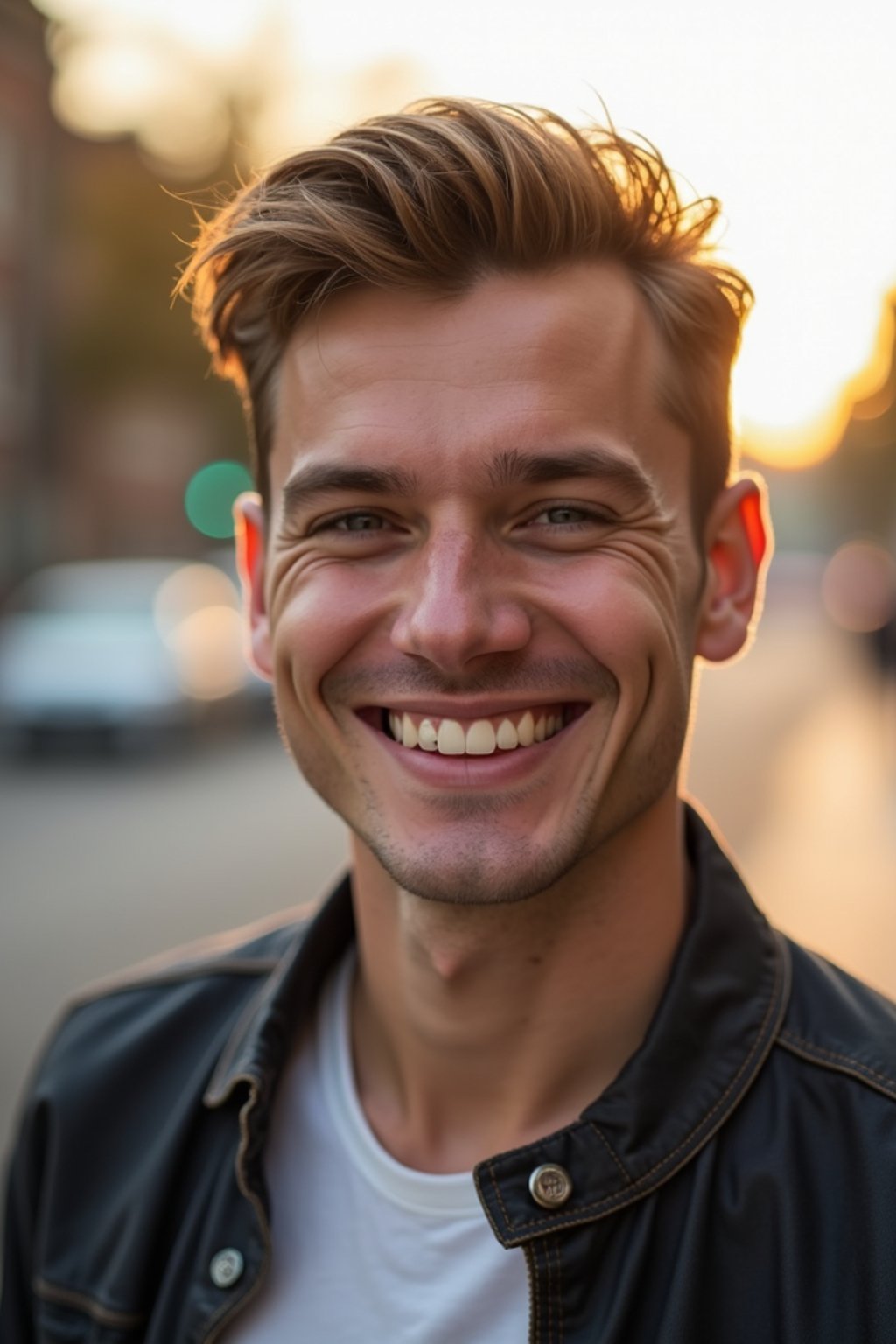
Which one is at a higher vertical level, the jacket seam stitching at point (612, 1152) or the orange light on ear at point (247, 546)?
the orange light on ear at point (247, 546)

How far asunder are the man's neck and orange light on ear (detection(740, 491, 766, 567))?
1.64ft

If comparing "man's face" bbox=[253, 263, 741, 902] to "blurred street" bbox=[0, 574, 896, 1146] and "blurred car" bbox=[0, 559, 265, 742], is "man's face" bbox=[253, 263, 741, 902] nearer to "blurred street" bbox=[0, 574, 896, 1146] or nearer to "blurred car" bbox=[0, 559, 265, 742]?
"blurred street" bbox=[0, 574, 896, 1146]

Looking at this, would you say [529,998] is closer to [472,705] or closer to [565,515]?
[472,705]

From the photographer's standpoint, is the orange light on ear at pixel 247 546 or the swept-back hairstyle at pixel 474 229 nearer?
the swept-back hairstyle at pixel 474 229

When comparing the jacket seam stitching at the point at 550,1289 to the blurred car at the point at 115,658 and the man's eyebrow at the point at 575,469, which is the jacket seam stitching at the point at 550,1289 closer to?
the man's eyebrow at the point at 575,469

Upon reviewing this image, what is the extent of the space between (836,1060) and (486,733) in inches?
26.2

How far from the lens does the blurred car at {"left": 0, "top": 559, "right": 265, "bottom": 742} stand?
13930 mm

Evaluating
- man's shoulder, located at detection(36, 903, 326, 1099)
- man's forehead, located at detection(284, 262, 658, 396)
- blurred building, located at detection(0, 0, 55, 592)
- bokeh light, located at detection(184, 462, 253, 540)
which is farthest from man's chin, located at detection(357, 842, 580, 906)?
bokeh light, located at detection(184, 462, 253, 540)

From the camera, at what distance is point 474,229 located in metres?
2.09

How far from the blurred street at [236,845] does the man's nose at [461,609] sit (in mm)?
3971

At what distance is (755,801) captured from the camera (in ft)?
37.8

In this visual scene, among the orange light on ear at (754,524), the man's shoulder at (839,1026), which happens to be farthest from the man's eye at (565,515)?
the man's shoulder at (839,1026)

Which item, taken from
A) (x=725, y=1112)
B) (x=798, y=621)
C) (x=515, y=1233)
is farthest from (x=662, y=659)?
(x=798, y=621)

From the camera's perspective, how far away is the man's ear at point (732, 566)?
2.32 m
